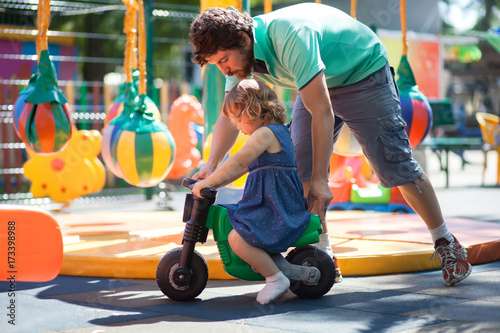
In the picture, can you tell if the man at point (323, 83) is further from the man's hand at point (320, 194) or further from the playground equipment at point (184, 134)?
the playground equipment at point (184, 134)

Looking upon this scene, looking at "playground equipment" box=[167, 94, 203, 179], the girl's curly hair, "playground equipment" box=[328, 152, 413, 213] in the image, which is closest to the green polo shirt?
the girl's curly hair

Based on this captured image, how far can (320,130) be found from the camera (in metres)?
3.04

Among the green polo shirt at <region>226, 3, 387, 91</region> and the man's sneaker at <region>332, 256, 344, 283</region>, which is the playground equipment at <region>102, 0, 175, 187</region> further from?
the man's sneaker at <region>332, 256, 344, 283</region>

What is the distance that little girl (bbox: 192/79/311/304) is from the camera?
3139 millimetres

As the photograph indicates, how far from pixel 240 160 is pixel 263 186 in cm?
17

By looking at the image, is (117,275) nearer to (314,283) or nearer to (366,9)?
(314,283)

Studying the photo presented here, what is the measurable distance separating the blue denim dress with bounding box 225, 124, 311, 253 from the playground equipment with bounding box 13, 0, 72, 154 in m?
1.77

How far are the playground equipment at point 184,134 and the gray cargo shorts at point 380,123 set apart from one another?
15.0 ft

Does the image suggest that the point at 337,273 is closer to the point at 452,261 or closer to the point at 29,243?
the point at 452,261

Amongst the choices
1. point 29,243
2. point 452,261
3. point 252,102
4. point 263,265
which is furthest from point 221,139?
point 452,261

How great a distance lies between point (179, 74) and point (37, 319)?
1853 cm

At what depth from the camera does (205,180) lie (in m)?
3.15

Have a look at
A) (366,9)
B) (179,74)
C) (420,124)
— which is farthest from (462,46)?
(420,124)

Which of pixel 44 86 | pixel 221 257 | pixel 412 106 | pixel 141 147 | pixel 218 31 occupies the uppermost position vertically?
pixel 218 31
